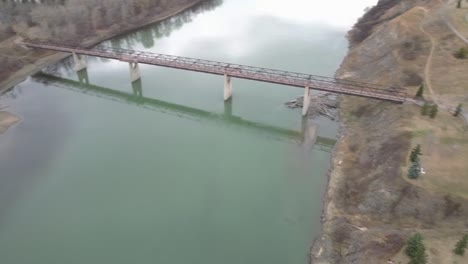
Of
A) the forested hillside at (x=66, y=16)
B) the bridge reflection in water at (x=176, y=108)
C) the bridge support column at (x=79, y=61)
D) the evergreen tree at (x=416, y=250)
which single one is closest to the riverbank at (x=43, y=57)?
the forested hillside at (x=66, y=16)

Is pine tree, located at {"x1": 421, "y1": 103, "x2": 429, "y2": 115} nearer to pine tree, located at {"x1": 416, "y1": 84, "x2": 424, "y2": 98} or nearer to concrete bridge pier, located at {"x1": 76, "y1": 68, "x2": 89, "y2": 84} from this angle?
pine tree, located at {"x1": 416, "y1": 84, "x2": 424, "y2": 98}

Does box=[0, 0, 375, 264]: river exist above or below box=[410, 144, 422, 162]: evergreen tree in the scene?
below

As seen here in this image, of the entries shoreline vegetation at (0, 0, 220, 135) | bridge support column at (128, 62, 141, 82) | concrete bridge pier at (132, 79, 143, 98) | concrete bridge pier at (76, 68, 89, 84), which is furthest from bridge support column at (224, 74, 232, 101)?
shoreline vegetation at (0, 0, 220, 135)

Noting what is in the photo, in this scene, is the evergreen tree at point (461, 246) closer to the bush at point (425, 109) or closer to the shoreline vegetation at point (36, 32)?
the bush at point (425, 109)

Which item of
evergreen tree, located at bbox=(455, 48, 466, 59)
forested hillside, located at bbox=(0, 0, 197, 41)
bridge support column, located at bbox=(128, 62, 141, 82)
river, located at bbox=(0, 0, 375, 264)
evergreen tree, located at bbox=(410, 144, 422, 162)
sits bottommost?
river, located at bbox=(0, 0, 375, 264)

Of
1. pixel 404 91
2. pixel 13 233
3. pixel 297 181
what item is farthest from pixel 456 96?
pixel 13 233

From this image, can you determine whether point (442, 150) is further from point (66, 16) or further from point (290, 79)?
point (66, 16)

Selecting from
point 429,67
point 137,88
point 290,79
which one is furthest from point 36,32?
point 429,67
